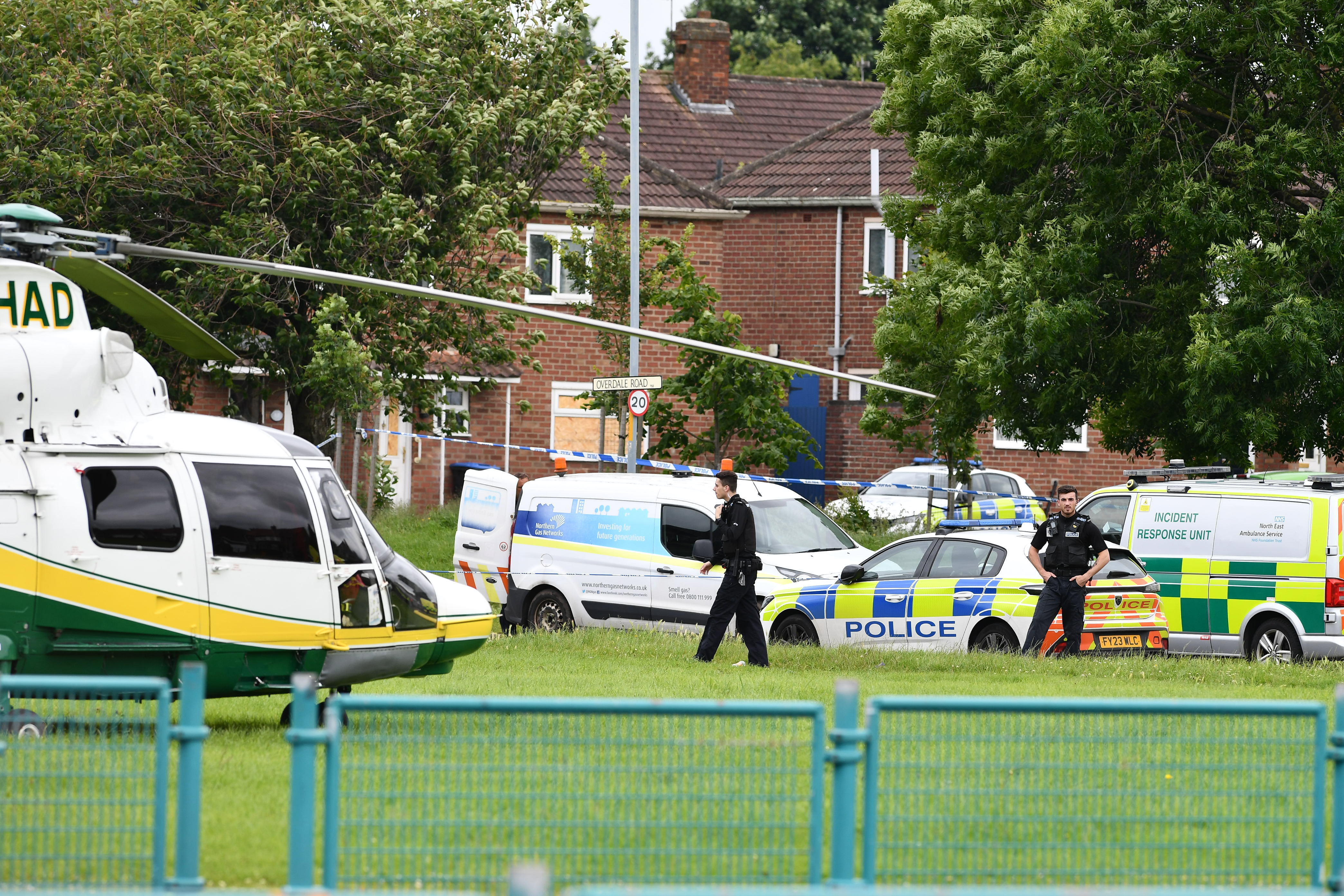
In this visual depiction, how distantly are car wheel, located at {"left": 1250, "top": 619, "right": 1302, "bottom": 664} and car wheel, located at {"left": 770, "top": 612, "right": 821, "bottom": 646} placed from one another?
13.5ft

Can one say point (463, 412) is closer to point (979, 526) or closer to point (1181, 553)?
point (979, 526)

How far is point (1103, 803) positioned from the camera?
19.0 ft

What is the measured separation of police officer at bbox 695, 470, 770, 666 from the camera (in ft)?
47.1

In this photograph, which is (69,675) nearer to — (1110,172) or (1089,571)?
(1089,571)

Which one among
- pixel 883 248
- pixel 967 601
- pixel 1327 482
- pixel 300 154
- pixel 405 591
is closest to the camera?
pixel 405 591

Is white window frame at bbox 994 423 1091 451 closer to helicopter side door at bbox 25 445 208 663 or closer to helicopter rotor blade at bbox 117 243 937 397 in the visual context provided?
helicopter rotor blade at bbox 117 243 937 397

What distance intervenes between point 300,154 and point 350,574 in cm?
1345

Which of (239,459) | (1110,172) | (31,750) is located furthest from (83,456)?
(1110,172)

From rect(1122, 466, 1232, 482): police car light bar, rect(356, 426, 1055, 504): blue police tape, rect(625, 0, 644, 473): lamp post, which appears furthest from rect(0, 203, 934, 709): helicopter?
rect(625, 0, 644, 473): lamp post

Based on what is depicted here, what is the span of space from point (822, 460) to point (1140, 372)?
49.3 ft

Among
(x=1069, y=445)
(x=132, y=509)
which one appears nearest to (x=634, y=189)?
(x=1069, y=445)

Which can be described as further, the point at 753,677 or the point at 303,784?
the point at 753,677

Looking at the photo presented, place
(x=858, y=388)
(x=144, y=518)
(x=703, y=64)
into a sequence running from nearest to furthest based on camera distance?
(x=144, y=518), (x=858, y=388), (x=703, y=64)

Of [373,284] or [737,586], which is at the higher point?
[373,284]
